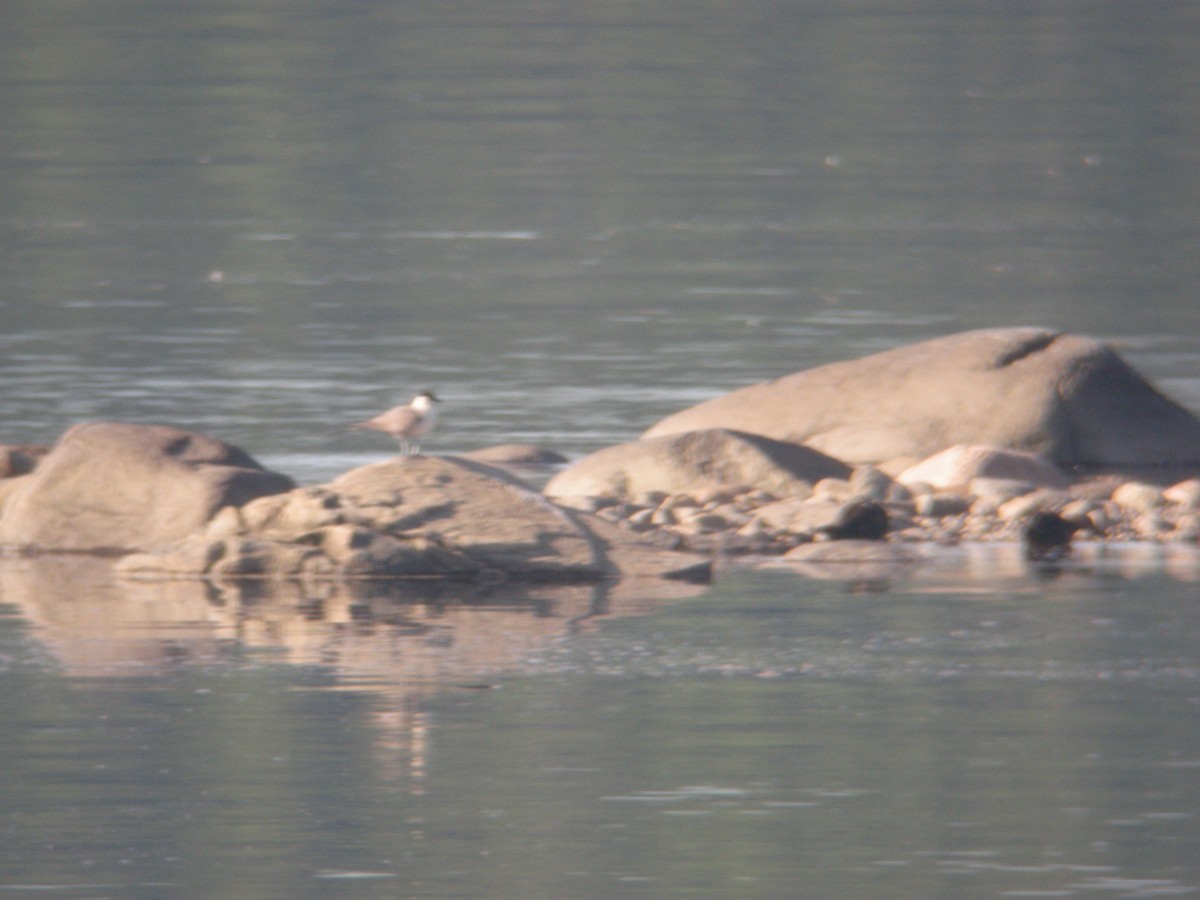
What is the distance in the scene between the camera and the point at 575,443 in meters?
17.0

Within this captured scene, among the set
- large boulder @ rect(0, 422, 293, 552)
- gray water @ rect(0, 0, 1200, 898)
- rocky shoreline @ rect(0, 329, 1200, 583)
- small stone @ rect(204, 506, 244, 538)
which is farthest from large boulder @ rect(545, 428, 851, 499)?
small stone @ rect(204, 506, 244, 538)

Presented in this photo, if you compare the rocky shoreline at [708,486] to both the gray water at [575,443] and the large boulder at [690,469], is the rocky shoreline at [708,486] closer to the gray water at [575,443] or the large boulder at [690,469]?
the large boulder at [690,469]

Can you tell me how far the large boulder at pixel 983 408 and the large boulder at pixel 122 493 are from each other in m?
3.62

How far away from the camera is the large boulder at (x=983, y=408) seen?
16.3 m

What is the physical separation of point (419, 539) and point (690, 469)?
8.85 feet

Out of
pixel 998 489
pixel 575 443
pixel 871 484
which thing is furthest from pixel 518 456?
pixel 998 489

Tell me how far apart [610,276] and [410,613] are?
1533 centimetres

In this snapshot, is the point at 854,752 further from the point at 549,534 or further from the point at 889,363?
the point at 889,363

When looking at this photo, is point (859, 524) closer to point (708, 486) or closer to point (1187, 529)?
point (708, 486)

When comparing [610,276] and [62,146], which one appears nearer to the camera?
[610,276]

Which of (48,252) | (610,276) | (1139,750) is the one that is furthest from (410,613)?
(48,252)

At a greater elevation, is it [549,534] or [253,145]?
[253,145]

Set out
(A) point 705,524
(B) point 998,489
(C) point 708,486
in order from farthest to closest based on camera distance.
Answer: (C) point 708,486, (B) point 998,489, (A) point 705,524

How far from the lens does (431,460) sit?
43.1 feet
